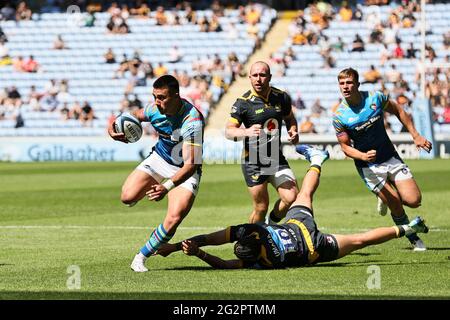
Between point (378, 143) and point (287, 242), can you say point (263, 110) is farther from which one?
point (287, 242)

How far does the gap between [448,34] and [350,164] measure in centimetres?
994

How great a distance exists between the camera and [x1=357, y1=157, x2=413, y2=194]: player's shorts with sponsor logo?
14.5m

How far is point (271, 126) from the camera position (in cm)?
1464

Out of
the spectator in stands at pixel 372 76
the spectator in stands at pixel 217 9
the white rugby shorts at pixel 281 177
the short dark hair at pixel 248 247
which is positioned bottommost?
the short dark hair at pixel 248 247

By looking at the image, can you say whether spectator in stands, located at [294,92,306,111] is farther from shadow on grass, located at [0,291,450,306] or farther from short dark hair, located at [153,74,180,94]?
shadow on grass, located at [0,291,450,306]

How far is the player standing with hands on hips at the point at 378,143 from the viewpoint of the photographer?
1429 centimetres

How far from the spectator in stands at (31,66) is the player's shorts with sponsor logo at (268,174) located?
113 ft

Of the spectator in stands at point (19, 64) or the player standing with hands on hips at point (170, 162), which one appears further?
the spectator in stands at point (19, 64)

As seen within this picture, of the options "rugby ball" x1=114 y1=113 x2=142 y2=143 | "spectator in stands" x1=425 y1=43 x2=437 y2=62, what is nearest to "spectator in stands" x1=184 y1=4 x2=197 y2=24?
"spectator in stands" x1=425 y1=43 x2=437 y2=62

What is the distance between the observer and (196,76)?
43656 millimetres

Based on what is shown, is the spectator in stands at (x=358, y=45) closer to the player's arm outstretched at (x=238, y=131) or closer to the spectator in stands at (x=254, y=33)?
the spectator in stands at (x=254, y=33)

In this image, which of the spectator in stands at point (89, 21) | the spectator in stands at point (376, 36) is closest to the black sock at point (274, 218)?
the spectator in stands at point (376, 36)
